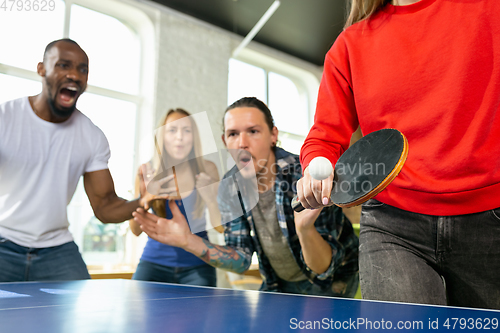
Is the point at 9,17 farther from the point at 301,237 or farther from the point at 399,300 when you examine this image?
the point at 399,300

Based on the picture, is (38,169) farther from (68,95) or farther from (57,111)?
(68,95)

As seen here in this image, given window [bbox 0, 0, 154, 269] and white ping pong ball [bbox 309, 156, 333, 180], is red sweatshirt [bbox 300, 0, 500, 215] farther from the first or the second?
window [bbox 0, 0, 154, 269]

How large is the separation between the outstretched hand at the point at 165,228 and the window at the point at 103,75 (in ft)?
6.99

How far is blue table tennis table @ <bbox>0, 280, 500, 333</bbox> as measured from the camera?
1.90 ft

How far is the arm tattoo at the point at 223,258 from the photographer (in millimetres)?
1652

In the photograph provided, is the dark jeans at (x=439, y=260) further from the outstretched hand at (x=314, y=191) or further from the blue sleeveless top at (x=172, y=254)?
the blue sleeveless top at (x=172, y=254)

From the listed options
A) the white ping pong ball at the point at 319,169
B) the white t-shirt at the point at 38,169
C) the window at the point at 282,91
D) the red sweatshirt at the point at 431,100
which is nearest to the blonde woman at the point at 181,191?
the white t-shirt at the point at 38,169

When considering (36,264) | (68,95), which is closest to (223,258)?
(36,264)

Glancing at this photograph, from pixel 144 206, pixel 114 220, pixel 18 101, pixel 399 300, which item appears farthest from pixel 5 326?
pixel 18 101

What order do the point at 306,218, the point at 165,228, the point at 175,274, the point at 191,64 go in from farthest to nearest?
1. the point at 191,64
2. the point at 175,274
3. the point at 165,228
4. the point at 306,218

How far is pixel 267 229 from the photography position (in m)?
1.73

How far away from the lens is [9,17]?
3881mm

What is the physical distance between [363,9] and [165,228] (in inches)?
39.7

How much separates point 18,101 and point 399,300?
176cm
